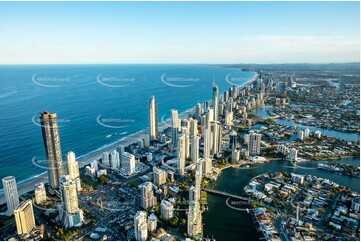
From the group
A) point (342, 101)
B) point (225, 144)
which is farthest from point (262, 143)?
point (342, 101)

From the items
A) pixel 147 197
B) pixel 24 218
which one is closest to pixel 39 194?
pixel 24 218

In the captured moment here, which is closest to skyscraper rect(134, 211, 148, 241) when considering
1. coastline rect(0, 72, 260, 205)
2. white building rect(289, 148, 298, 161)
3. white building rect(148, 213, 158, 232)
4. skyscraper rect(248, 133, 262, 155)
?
white building rect(148, 213, 158, 232)

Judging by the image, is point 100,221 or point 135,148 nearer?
point 100,221

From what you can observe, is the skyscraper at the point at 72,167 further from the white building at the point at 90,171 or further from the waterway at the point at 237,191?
the waterway at the point at 237,191

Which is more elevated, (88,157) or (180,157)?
(180,157)

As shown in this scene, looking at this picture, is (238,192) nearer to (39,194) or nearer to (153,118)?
(153,118)

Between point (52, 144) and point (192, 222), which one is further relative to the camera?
point (52, 144)

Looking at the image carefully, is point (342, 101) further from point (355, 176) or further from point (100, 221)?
point (100, 221)
